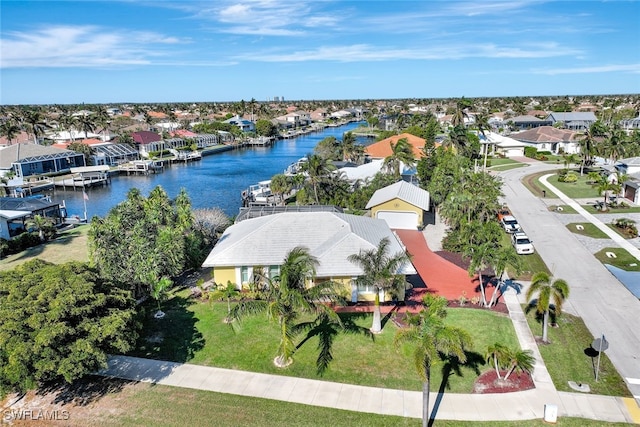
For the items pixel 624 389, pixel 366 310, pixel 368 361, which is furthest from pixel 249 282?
pixel 624 389

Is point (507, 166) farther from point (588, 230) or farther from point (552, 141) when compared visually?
point (588, 230)

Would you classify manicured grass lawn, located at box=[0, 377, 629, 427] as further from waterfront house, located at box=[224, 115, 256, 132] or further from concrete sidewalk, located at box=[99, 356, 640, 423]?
waterfront house, located at box=[224, 115, 256, 132]

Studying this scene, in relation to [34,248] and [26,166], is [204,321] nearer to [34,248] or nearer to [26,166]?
[34,248]

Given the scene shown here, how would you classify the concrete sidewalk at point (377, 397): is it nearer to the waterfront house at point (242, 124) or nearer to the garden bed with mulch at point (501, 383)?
the garden bed with mulch at point (501, 383)

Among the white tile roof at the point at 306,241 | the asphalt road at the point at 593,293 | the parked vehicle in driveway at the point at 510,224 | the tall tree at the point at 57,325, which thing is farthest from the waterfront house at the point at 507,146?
the tall tree at the point at 57,325

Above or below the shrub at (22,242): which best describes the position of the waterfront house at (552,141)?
above

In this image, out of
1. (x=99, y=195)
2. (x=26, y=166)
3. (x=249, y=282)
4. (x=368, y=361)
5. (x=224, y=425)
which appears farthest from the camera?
(x=26, y=166)
